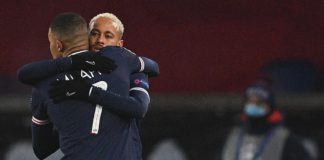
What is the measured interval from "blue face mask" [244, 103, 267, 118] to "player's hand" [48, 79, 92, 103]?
3161mm

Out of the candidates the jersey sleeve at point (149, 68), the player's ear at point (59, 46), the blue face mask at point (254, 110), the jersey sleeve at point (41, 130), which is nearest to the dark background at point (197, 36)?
the blue face mask at point (254, 110)

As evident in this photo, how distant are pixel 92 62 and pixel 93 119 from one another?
0.20 metres

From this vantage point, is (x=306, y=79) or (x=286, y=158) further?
(x=306, y=79)

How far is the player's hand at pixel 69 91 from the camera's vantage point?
308 centimetres

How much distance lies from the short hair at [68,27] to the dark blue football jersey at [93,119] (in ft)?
0.43

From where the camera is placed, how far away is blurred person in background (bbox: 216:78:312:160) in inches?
230

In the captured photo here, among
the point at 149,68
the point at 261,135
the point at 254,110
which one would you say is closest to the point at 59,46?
the point at 149,68

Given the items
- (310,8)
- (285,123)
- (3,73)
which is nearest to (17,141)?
(3,73)

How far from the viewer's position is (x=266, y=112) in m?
6.13

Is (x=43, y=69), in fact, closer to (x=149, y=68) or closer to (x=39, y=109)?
(x=39, y=109)

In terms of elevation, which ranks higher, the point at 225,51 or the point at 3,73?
the point at 225,51

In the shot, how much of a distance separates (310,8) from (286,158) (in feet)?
5.01

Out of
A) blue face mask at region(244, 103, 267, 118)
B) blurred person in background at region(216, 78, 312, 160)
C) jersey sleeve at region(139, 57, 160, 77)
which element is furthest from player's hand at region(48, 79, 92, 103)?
blue face mask at region(244, 103, 267, 118)

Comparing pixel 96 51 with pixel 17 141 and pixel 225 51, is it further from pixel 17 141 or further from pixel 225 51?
pixel 225 51
